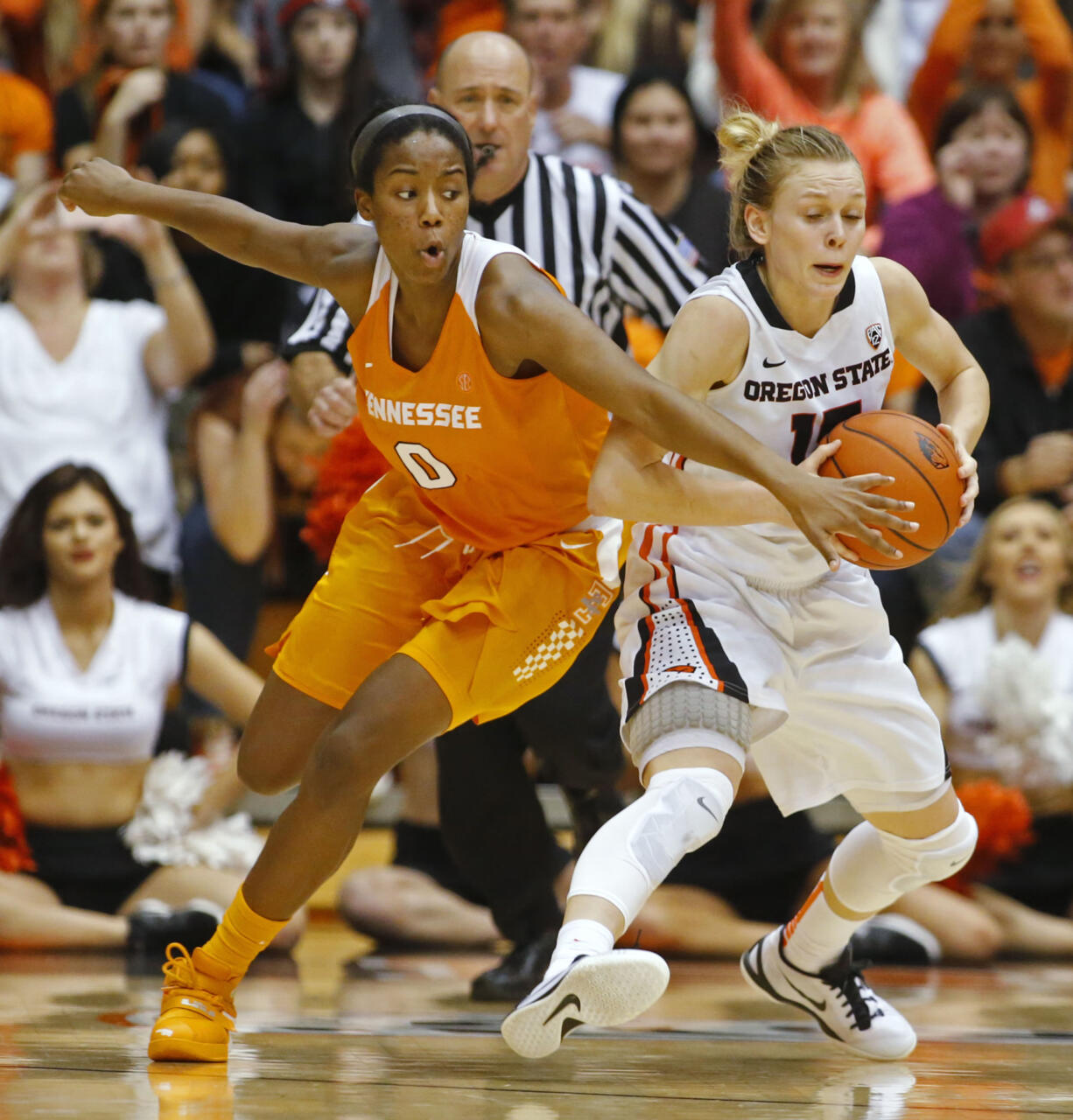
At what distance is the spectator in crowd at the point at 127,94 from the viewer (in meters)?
6.56

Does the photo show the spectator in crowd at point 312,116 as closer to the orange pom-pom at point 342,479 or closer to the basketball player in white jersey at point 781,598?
the orange pom-pom at point 342,479

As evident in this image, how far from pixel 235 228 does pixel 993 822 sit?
9.13ft

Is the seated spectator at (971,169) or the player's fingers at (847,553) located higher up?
the seated spectator at (971,169)

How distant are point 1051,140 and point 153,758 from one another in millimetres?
4468

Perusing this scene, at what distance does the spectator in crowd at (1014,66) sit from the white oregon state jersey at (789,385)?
13.6 feet

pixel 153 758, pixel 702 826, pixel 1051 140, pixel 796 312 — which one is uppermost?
pixel 1051 140

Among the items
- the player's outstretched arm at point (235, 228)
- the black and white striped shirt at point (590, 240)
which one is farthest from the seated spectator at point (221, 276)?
the player's outstretched arm at point (235, 228)

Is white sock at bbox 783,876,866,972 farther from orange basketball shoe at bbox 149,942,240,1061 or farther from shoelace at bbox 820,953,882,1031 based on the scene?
orange basketball shoe at bbox 149,942,240,1061

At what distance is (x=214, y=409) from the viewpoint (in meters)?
6.02

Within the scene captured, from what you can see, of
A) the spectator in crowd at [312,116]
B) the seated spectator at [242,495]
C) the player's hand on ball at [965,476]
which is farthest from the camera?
the spectator in crowd at [312,116]

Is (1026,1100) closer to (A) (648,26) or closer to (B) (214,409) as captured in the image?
(B) (214,409)

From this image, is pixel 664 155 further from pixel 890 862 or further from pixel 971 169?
pixel 890 862

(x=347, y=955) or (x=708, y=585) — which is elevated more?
(x=708, y=585)

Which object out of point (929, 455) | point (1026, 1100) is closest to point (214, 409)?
point (929, 455)
